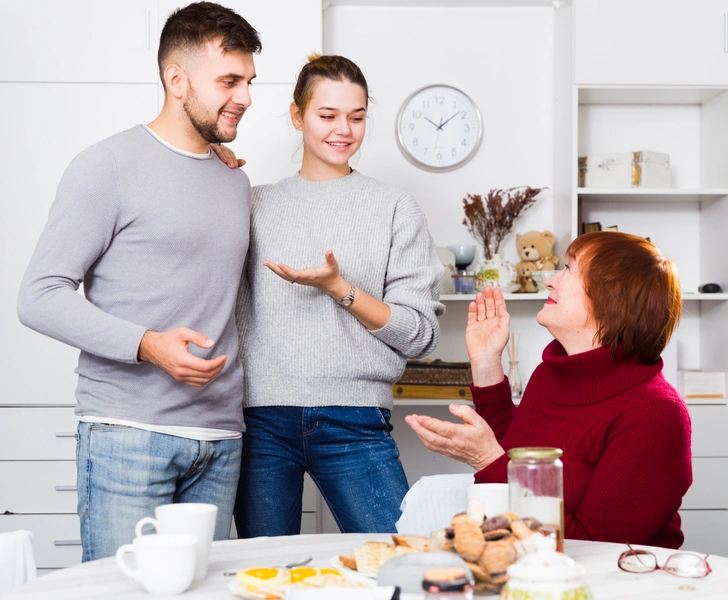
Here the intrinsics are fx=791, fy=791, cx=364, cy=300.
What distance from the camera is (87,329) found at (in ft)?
4.65

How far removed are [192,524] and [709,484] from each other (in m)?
2.47

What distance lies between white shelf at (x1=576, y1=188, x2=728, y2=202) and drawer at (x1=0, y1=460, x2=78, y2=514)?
83.4 inches

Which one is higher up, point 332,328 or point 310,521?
point 332,328

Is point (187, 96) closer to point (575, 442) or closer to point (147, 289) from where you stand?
point (147, 289)

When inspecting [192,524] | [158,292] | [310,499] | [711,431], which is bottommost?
[310,499]

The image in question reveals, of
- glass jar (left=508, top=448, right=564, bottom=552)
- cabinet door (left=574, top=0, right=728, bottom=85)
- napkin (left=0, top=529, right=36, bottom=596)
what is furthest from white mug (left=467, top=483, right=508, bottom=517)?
cabinet door (left=574, top=0, right=728, bottom=85)

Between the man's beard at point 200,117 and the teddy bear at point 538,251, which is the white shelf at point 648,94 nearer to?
the teddy bear at point 538,251

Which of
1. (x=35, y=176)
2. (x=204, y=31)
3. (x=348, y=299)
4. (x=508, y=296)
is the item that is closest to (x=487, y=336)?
(x=348, y=299)

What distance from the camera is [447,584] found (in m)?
0.76

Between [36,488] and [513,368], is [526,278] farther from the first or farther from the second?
[36,488]

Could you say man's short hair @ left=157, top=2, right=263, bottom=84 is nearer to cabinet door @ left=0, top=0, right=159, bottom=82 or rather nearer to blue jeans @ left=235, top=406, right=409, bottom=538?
blue jeans @ left=235, top=406, right=409, bottom=538

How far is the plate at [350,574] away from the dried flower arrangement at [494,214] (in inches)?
88.4

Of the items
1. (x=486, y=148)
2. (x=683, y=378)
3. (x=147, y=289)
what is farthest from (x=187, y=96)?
(x=683, y=378)

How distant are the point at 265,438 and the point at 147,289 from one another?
17.7 inches
